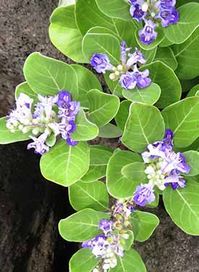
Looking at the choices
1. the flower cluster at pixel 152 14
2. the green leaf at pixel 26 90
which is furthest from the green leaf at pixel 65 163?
the flower cluster at pixel 152 14

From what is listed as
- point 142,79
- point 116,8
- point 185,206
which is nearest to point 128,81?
point 142,79

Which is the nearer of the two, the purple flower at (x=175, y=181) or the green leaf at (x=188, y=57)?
the purple flower at (x=175, y=181)

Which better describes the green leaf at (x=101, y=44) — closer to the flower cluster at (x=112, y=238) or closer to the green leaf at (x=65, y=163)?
the green leaf at (x=65, y=163)

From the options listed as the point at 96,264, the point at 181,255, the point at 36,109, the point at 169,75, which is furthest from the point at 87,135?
the point at 181,255

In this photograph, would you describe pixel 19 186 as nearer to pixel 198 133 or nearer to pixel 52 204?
pixel 52 204

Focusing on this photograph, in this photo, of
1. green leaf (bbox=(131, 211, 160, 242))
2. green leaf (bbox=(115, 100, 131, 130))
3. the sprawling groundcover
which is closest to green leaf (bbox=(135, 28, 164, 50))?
the sprawling groundcover

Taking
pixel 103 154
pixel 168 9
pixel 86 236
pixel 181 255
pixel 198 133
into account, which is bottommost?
pixel 181 255

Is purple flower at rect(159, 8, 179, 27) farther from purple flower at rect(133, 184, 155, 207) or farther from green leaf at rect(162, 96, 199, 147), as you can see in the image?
purple flower at rect(133, 184, 155, 207)
